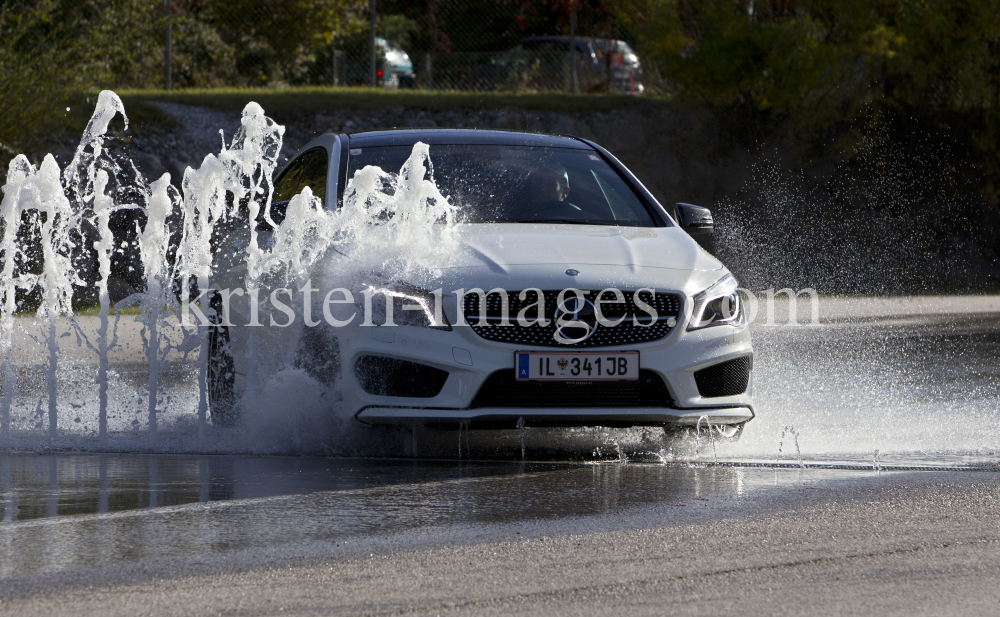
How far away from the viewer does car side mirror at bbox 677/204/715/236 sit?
7141 millimetres

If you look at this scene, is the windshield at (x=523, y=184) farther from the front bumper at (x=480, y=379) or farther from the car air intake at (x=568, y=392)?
the car air intake at (x=568, y=392)

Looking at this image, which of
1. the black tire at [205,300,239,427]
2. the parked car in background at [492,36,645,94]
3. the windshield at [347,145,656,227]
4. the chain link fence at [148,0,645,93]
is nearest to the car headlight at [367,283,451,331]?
the windshield at [347,145,656,227]

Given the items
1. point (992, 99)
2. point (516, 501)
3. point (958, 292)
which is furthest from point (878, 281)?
point (516, 501)

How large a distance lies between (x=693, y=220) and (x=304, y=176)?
2.26m

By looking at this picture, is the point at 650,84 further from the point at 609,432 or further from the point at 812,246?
the point at 609,432

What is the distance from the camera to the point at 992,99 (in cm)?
1872

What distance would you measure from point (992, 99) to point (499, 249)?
14666 mm

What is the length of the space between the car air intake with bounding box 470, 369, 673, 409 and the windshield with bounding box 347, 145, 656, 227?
4.12 ft

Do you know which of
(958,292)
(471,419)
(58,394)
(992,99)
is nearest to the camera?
(471,419)

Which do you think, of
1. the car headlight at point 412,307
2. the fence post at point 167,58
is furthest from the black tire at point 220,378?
the fence post at point 167,58

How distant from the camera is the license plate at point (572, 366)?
5691 mm

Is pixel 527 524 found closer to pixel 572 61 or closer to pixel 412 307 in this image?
pixel 412 307

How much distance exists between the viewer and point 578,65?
21.9 meters

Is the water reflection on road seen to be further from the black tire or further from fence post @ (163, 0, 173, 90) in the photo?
fence post @ (163, 0, 173, 90)
